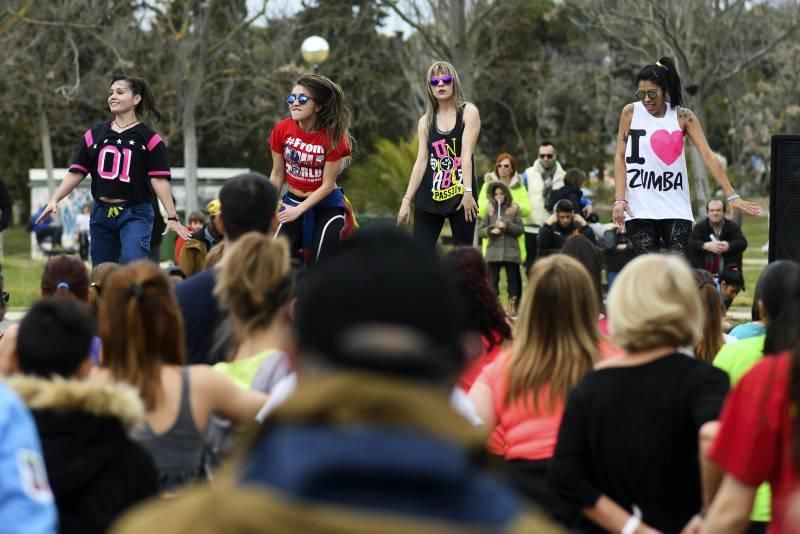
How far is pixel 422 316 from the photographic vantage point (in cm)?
173

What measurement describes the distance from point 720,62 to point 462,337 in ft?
102

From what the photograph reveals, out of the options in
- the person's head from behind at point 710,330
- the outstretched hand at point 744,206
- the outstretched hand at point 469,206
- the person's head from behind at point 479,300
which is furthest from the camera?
the outstretched hand at point 469,206

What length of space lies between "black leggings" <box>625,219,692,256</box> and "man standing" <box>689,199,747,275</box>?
213 inches

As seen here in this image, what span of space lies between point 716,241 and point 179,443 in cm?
1180

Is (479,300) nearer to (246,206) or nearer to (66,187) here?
(246,206)

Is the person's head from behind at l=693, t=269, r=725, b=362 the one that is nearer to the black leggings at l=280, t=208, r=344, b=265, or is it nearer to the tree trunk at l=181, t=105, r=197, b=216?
the black leggings at l=280, t=208, r=344, b=265

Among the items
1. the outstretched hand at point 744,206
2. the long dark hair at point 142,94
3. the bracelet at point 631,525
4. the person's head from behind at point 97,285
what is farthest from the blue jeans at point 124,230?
the bracelet at point 631,525

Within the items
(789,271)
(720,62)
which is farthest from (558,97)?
(789,271)

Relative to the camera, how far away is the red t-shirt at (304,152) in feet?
31.2

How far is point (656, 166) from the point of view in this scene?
9.59 metres

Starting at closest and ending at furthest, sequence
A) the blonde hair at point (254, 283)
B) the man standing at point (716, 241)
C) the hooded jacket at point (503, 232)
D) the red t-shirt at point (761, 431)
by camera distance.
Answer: the red t-shirt at point (761, 431), the blonde hair at point (254, 283), the man standing at point (716, 241), the hooded jacket at point (503, 232)

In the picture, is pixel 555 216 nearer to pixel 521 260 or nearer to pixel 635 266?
pixel 521 260

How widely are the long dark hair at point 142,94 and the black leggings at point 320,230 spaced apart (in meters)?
1.41

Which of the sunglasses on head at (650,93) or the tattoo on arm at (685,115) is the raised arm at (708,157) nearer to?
the tattoo on arm at (685,115)
